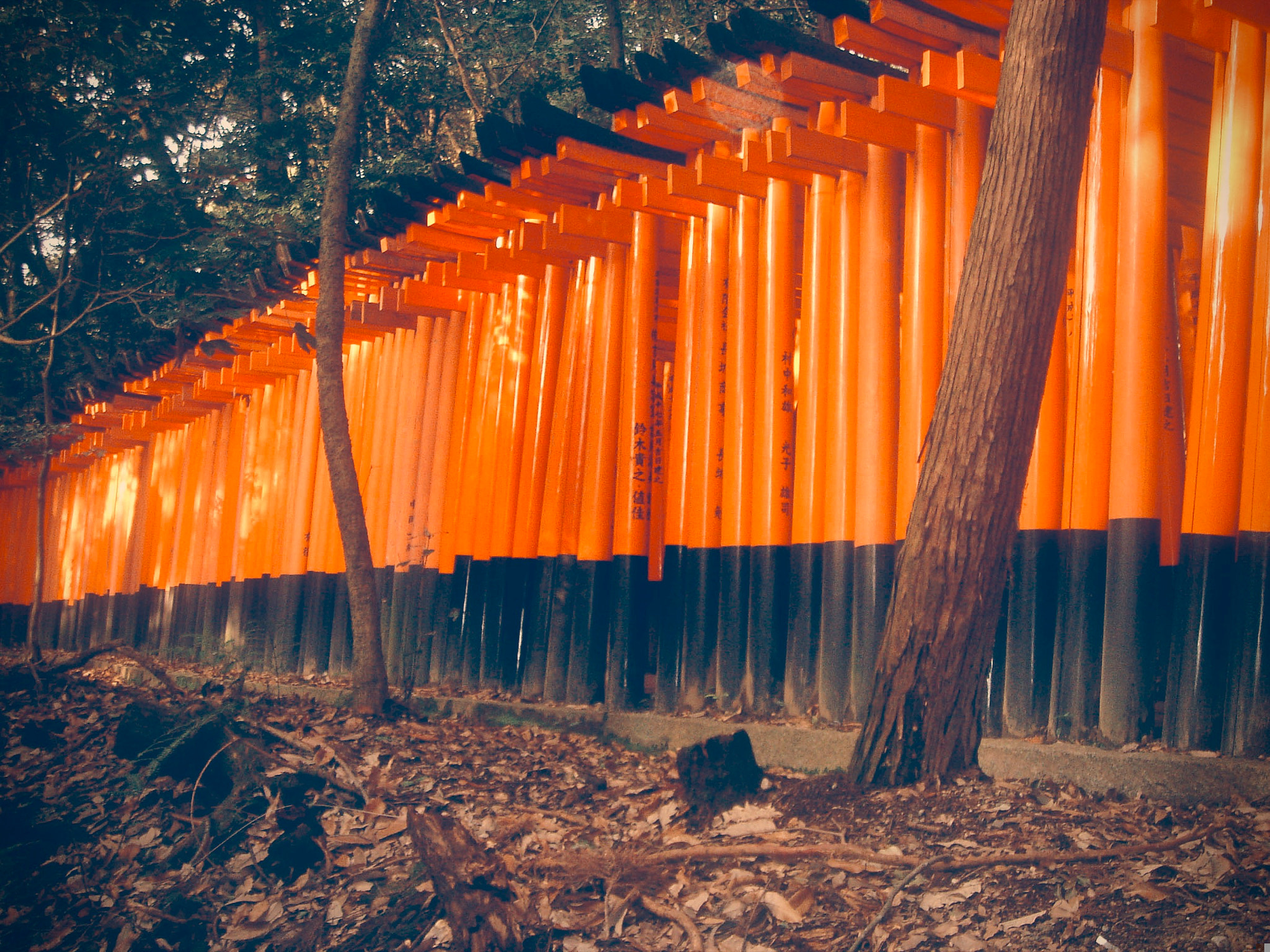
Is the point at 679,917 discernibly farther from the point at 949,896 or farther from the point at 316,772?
the point at 316,772

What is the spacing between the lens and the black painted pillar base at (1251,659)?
4.31 m

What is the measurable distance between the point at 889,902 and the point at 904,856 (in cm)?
41

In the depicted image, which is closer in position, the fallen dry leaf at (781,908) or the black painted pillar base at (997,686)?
the fallen dry leaf at (781,908)

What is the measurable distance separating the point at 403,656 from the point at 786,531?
4.63 meters

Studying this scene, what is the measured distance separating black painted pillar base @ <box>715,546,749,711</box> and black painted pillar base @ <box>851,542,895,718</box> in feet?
3.16

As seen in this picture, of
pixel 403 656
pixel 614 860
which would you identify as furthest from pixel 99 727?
pixel 614 860

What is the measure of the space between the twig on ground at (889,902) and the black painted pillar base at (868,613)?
196cm

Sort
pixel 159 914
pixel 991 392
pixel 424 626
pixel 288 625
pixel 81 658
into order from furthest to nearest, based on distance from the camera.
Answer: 1. pixel 288 625
2. pixel 424 626
3. pixel 81 658
4. pixel 159 914
5. pixel 991 392

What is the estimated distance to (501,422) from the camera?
31.2ft

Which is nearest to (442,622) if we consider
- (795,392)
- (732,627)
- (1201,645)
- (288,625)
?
(288,625)

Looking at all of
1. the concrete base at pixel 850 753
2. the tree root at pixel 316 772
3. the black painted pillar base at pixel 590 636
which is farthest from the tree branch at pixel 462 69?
the tree root at pixel 316 772

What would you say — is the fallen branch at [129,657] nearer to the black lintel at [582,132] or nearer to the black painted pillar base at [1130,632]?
the black lintel at [582,132]

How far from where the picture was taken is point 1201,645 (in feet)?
15.0

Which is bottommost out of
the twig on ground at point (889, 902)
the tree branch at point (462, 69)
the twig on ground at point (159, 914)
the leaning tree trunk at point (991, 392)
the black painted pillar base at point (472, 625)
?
the twig on ground at point (159, 914)
